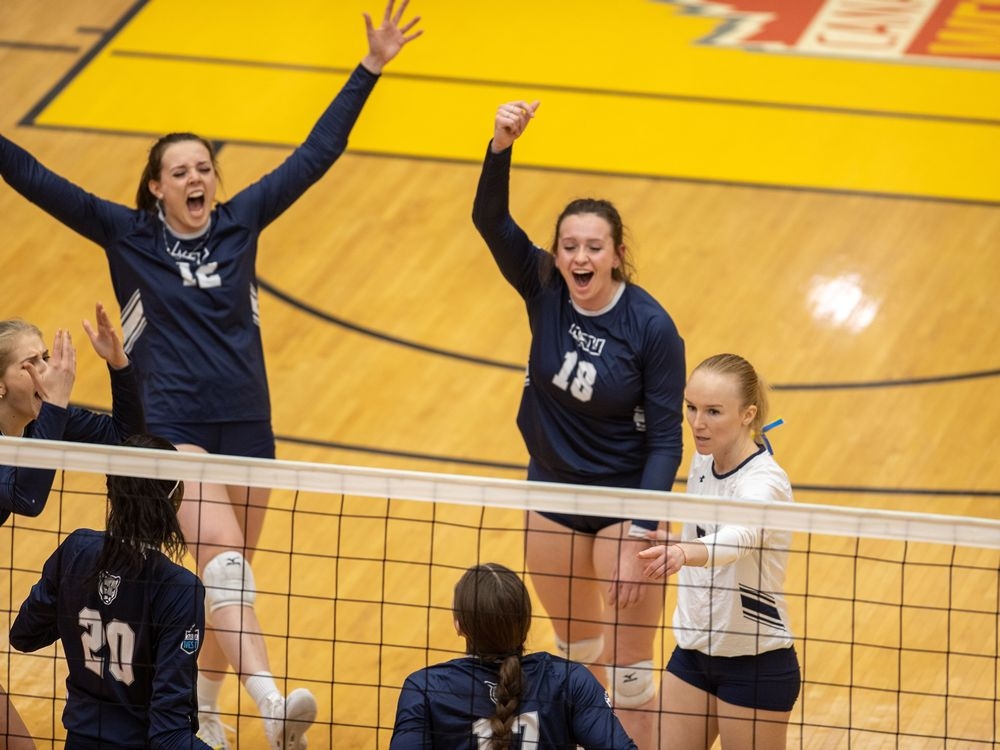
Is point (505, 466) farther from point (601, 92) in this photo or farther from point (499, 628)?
point (601, 92)

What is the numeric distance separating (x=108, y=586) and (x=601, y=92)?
8.58 meters

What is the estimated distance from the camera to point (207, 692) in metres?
6.22

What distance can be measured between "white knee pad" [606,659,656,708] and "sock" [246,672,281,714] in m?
1.22

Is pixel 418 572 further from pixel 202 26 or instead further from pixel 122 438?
pixel 202 26

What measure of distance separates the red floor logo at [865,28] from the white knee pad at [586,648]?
803 centimetres

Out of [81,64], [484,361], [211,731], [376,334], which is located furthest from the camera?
[81,64]

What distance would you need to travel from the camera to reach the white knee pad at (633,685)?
19.0 feet

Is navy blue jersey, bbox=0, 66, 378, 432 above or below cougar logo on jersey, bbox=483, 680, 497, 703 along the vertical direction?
above

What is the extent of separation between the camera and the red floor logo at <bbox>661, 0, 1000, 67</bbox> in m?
12.9

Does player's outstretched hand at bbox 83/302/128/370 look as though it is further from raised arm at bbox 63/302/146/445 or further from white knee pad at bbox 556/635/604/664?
white knee pad at bbox 556/635/604/664

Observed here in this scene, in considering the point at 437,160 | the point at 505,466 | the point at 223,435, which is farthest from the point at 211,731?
the point at 437,160

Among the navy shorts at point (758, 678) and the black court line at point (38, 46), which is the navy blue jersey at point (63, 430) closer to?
the navy shorts at point (758, 678)

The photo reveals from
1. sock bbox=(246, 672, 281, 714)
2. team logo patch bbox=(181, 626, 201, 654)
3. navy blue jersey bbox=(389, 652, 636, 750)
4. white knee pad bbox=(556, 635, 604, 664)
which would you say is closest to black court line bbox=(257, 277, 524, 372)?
white knee pad bbox=(556, 635, 604, 664)

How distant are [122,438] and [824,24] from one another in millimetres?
9441
